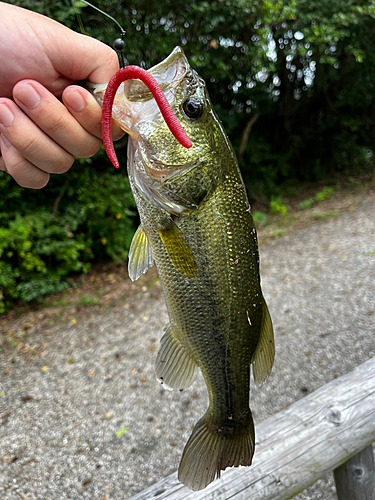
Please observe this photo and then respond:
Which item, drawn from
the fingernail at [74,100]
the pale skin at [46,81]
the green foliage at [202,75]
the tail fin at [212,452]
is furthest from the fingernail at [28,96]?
the green foliage at [202,75]

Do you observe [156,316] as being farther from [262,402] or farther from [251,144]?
[251,144]

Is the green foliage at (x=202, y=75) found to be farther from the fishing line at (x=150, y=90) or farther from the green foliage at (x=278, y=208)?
the fishing line at (x=150, y=90)

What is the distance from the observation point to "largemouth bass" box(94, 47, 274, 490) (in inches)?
53.4

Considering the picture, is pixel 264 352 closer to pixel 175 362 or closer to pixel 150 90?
pixel 175 362

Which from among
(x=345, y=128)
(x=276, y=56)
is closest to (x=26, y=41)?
(x=276, y=56)

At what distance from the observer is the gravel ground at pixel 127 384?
10.6 feet

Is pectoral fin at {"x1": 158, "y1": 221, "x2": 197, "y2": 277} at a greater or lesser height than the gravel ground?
greater

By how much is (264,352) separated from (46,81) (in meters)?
1.45

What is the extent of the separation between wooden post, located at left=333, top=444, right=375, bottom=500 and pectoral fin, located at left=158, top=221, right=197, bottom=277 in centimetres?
204

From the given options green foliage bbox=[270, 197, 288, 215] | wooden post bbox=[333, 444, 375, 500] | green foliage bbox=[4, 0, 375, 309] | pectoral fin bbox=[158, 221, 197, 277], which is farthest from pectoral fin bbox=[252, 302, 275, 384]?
green foliage bbox=[270, 197, 288, 215]

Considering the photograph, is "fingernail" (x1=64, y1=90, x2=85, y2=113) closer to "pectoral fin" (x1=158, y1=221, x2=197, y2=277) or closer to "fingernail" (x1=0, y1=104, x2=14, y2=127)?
"fingernail" (x1=0, y1=104, x2=14, y2=127)

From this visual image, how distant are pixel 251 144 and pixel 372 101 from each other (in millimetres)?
4501

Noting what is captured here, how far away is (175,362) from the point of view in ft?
Answer: 5.15

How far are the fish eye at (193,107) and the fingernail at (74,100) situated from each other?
0.38 metres
